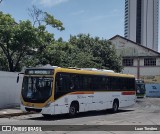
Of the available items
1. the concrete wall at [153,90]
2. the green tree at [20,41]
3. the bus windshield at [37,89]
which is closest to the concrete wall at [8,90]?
the green tree at [20,41]

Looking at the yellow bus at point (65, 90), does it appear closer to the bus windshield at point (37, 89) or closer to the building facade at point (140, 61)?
the bus windshield at point (37, 89)

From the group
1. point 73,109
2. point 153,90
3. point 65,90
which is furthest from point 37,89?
point 153,90

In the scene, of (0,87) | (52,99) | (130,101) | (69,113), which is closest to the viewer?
(52,99)

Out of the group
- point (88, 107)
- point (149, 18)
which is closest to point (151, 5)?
point (149, 18)

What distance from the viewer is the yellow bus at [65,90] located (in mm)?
20156

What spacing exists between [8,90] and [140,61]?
49.2 meters

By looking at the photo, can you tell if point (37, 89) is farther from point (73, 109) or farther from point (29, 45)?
point (29, 45)

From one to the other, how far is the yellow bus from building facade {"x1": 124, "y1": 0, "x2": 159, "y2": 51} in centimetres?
8679

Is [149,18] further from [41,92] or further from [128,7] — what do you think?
[41,92]

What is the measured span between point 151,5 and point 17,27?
87558 mm

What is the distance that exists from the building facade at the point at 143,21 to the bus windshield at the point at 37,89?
9248 cm

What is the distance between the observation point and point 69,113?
2166 centimetres

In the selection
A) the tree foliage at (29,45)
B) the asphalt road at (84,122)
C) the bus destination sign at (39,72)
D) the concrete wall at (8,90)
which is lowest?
the asphalt road at (84,122)

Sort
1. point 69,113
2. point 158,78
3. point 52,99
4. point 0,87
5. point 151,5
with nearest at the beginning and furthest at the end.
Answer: point 52,99 < point 69,113 < point 0,87 < point 158,78 < point 151,5
